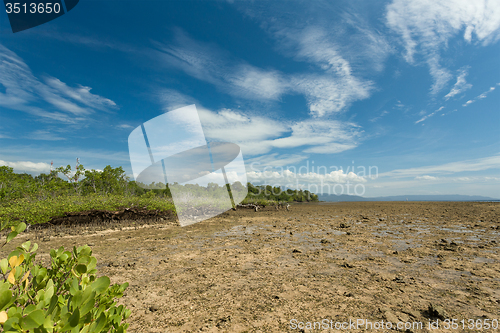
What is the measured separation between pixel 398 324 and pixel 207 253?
440 centimetres

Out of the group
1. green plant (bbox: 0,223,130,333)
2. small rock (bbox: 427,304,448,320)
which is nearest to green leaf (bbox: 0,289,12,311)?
green plant (bbox: 0,223,130,333)

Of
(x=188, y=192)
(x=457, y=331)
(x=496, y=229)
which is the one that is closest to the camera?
(x=457, y=331)

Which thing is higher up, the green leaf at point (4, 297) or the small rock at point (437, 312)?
the green leaf at point (4, 297)

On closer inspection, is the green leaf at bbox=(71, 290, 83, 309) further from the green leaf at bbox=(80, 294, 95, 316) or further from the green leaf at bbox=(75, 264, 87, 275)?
the green leaf at bbox=(75, 264, 87, 275)

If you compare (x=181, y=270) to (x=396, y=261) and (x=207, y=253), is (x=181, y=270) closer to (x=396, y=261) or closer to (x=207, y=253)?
(x=207, y=253)

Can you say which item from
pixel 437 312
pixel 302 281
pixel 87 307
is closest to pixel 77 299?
pixel 87 307

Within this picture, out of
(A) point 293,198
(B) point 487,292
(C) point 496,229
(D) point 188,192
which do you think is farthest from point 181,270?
(A) point 293,198

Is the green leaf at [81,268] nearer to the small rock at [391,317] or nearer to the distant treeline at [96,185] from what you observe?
the small rock at [391,317]

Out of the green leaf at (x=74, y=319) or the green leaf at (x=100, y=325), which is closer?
the green leaf at (x=74, y=319)

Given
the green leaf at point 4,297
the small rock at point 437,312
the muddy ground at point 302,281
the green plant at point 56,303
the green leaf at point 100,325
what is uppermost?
the green leaf at point 4,297

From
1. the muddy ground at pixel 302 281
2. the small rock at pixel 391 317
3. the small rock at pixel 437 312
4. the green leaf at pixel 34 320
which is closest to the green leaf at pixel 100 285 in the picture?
the green leaf at pixel 34 320

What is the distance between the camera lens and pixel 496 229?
330 inches

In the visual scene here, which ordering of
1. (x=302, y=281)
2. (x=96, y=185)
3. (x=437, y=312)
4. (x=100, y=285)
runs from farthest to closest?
(x=96, y=185) → (x=302, y=281) → (x=437, y=312) → (x=100, y=285)

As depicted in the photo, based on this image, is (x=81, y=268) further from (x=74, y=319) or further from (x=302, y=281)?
(x=302, y=281)
